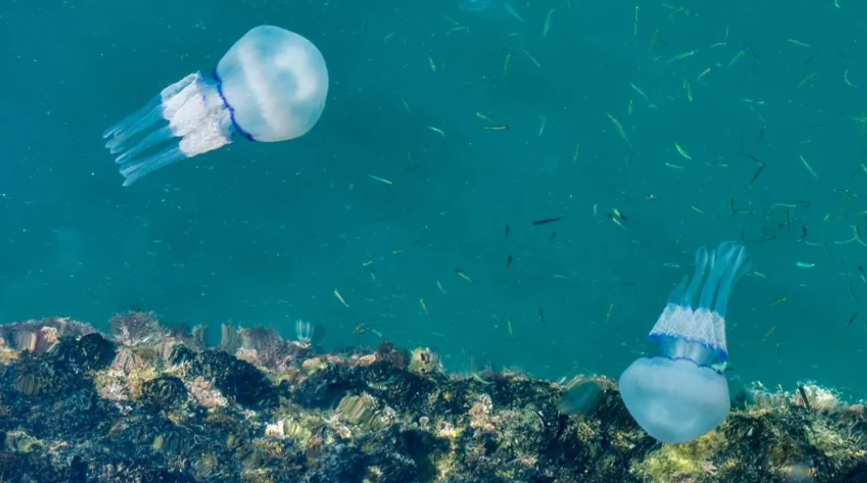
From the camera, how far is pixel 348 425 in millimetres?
4254

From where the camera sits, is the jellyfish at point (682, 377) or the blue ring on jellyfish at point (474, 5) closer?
the jellyfish at point (682, 377)

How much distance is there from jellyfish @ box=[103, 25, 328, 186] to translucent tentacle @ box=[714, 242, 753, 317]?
165 inches

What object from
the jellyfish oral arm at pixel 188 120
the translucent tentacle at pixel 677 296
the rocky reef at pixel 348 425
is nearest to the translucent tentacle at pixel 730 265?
the translucent tentacle at pixel 677 296

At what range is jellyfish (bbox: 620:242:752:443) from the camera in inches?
139

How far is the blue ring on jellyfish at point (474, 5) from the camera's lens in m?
11.5

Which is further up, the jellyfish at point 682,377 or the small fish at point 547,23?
the small fish at point 547,23

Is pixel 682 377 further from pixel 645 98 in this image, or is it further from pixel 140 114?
pixel 645 98

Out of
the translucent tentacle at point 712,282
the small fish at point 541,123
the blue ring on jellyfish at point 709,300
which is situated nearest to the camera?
the blue ring on jellyfish at point 709,300

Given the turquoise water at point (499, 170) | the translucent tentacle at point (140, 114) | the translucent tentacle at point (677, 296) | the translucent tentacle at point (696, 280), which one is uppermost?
the turquoise water at point (499, 170)

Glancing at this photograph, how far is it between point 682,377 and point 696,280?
1159 millimetres

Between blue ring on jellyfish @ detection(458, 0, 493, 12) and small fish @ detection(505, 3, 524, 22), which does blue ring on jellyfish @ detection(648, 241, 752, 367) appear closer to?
small fish @ detection(505, 3, 524, 22)

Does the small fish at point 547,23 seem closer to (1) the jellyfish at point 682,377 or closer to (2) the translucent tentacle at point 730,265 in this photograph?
Result: (2) the translucent tentacle at point 730,265

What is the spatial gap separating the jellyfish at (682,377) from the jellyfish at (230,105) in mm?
4058

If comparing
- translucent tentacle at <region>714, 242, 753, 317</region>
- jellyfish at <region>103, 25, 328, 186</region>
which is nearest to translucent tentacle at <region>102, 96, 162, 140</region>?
jellyfish at <region>103, 25, 328, 186</region>
